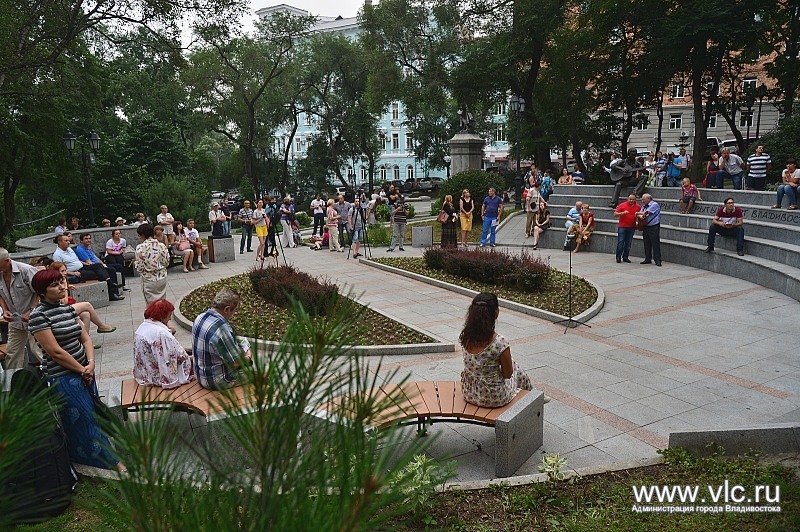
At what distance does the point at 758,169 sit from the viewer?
1728 centimetres

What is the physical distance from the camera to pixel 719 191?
18141mm

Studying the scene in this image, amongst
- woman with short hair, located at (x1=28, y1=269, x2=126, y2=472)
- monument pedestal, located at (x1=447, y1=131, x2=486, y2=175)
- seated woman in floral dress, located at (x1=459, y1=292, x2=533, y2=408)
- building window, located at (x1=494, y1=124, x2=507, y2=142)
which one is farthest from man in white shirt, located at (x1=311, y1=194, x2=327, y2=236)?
building window, located at (x1=494, y1=124, x2=507, y2=142)

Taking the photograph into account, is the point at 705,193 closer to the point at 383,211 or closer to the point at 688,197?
the point at 688,197

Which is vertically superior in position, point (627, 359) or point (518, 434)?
point (518, 434)

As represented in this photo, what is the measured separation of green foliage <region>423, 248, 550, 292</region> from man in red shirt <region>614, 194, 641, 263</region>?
4047 mm

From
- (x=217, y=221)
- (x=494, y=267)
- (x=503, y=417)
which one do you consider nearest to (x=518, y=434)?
(x=503, y=417)

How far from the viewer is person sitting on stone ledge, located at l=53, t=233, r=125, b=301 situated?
12.2 meters

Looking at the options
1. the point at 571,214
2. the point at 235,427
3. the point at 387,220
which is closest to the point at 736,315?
the point at 571,214

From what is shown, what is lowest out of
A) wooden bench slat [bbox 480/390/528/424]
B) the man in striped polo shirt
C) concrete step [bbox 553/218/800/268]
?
wooden bench slat [bbox 480/390/528/424]

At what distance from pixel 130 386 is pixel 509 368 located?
13.0 feet

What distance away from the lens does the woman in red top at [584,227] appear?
713 inches

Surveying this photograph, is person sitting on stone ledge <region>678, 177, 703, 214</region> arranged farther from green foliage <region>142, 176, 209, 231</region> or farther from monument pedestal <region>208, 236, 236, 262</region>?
green foliage <region>142, 176, 209, 231</region>

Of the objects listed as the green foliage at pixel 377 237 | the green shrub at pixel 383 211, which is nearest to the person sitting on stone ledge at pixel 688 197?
the green foliage at pixel 377 237

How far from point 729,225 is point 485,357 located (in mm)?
11813
